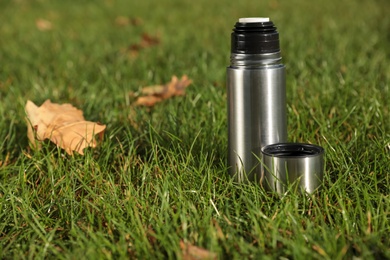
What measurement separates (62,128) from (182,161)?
0.47m

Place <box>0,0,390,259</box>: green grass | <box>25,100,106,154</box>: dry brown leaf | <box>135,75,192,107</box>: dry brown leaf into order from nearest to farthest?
<box>0,0,390,259</box>: green grass < <box>25,100,106,154</box>: dry brown leaf < <box>135,75,192,107</box>: dry brown leaf

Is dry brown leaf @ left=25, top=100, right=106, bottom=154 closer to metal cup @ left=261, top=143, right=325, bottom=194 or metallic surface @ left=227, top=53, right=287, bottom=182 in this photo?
metallic surface @ left=227, top=53, right=287, bottom=182

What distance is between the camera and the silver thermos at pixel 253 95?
1.95 m

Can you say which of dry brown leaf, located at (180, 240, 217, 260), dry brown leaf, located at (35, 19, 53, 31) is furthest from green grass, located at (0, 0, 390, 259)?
dry brown leaf, located at (35, 19, 53, 31)

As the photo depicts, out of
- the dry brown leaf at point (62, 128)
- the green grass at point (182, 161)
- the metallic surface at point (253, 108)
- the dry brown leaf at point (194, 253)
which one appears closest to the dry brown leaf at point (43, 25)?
the green grass at point (182, 161)

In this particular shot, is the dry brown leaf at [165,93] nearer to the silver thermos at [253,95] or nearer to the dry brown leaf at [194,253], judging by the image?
the silver thermos at [253,95]

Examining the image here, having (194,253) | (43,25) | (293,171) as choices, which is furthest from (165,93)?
(43,25)

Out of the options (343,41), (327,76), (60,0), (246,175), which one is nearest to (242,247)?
(246,175)

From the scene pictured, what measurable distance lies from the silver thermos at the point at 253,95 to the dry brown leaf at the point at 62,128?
525 millimetres

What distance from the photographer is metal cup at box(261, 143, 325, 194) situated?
187 cm

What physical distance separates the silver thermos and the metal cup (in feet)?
0.17

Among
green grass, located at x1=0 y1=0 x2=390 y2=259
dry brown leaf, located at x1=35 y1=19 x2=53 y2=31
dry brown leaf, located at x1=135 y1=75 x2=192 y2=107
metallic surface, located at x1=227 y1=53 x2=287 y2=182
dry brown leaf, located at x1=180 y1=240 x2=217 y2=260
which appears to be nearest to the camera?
dry brown leaf, located at x1=180 y1=240 x2=217 y2=260

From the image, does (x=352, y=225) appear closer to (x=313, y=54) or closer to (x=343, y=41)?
(x=313, y=54)

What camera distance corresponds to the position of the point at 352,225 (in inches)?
66.9
